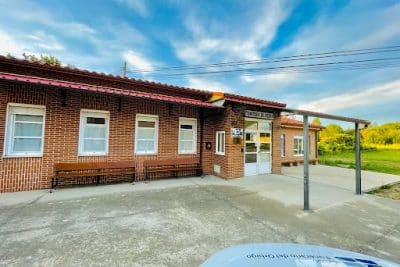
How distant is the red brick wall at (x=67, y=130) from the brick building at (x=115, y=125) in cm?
2

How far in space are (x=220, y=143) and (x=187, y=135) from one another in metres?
1.60

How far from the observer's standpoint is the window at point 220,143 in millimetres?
8805

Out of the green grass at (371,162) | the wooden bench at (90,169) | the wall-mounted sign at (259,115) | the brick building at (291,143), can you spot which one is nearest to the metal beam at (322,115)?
the wall-mounted sign at (259,115)

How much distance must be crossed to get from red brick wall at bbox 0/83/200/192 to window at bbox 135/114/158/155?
20 centimetres

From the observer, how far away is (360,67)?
11.1 m

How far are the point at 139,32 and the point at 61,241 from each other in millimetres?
11665

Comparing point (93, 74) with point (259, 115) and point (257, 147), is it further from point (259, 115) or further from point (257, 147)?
point (257, 147)

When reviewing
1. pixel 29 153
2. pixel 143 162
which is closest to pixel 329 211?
pixel 143 162

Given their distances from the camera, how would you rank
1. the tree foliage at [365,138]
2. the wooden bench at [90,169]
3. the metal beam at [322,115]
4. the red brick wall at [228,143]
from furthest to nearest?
the tree foliage at [365,138] → the red brick wall at [228,143] → the wooden bench at [90,169] → the metal beam at [322,115]

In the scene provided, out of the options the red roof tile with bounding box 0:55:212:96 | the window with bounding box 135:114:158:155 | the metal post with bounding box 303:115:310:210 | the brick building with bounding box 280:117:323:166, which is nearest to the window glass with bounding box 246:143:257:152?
the red roof tile with bounding box 0:55:212:96

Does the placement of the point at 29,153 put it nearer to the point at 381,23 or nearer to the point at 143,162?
the point at 143,162

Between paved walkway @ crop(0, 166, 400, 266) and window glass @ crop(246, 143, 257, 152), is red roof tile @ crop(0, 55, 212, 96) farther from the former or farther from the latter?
paved walkway @ crop(0, 166, 400, 266)

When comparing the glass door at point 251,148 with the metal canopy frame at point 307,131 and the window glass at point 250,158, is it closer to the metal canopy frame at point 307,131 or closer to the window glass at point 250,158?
the window glass at point 250,158

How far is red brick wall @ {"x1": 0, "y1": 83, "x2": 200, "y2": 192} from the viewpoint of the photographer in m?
6.24
